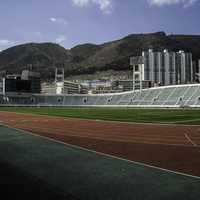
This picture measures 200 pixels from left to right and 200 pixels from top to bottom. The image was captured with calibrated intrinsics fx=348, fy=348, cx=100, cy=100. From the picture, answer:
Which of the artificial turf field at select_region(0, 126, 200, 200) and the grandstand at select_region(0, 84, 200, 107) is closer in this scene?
the artificial turf field at select_region(0, 126, 200, 200)

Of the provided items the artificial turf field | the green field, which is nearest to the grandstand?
the green field

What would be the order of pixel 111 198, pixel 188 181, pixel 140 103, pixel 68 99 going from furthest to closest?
pixel 68 99
pixel 140 103
pixel 188 181
pixel 111 198

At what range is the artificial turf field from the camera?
7324 mm

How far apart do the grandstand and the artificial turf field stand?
61.5m

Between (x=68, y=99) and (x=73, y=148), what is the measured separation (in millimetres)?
96381

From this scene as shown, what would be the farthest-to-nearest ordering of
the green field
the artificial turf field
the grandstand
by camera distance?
the grandstand
the green field
the artificial turf field

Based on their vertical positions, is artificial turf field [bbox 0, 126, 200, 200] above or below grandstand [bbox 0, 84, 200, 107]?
below

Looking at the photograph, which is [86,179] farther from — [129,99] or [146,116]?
[129,99]

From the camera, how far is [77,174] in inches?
369

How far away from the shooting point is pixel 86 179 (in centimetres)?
876

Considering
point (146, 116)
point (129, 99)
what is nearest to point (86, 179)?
point (146, 116)

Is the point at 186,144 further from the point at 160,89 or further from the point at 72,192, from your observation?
the point at 160,89

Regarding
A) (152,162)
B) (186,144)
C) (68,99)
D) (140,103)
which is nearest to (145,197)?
(152,162)

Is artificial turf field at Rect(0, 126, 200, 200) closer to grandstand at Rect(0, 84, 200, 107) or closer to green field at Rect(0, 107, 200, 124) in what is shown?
green field at Rect(0, 107, 200, 124)
